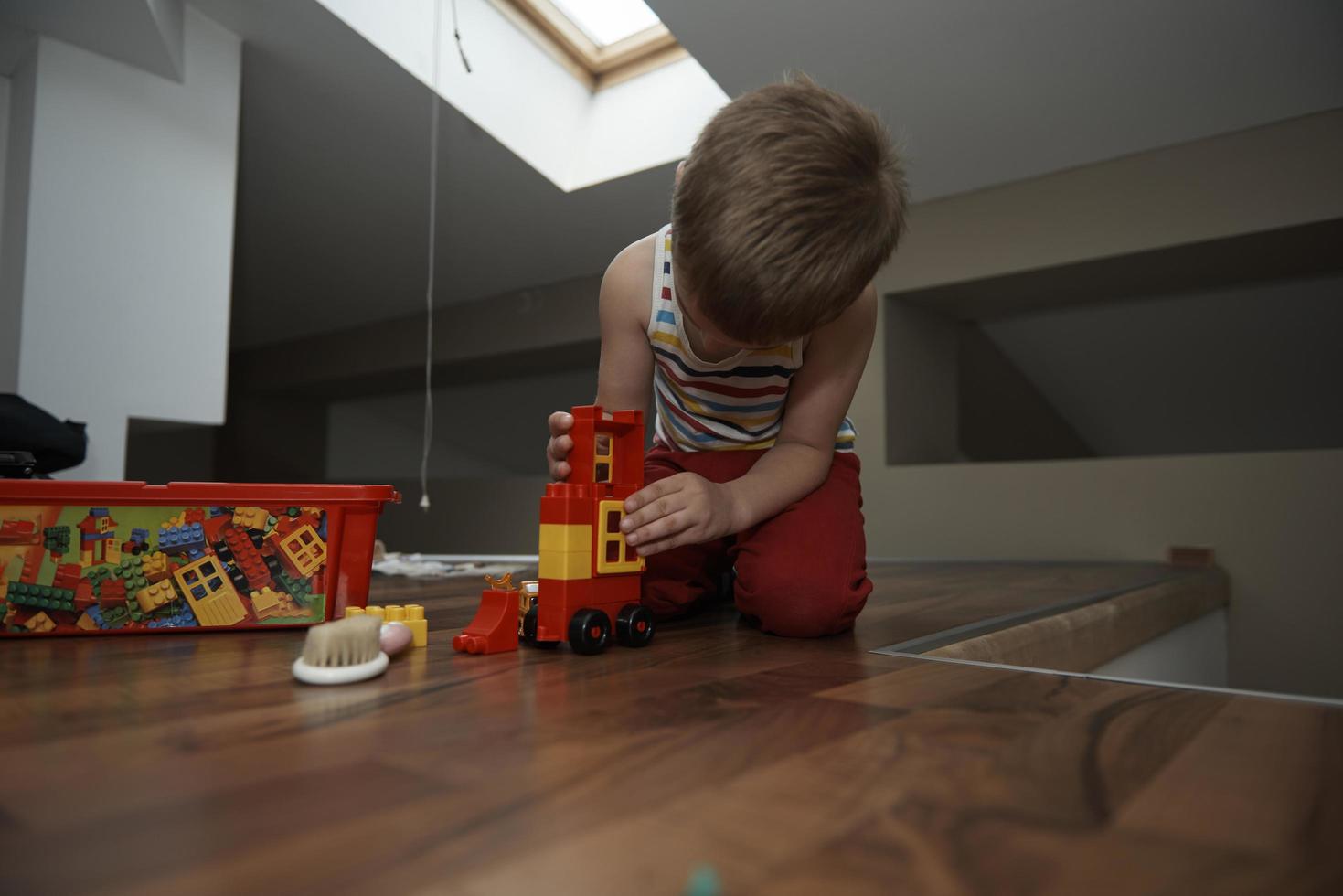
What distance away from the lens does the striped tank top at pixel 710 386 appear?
3.20 ft

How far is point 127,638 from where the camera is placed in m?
0.82

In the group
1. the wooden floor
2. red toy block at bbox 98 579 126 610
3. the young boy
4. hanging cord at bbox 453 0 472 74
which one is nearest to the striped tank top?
the young boy

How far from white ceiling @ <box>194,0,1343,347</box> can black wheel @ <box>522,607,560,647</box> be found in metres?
1.62

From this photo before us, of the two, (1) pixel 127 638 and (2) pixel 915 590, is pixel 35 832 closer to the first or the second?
(1) pixel 127 638

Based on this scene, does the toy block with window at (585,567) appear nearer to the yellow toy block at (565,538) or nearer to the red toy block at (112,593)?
the yellow toy block at (565,538)

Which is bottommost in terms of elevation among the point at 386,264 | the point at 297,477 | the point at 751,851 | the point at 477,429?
the point at 751,851

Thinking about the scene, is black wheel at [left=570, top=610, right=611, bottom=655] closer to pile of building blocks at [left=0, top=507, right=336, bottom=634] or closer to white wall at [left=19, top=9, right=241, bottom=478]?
pile of building blocks at [left=0, top=507, right=336, bottom=634]

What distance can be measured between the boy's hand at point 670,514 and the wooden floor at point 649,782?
5.8 inches

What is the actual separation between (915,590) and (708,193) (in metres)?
1.00

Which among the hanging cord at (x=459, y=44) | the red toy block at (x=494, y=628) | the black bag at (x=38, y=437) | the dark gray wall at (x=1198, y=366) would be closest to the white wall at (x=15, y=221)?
the black bag at (x=38, y=437)

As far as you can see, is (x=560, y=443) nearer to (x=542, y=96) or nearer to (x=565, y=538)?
(x=565, y=538)

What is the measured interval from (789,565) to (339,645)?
49 centimetres

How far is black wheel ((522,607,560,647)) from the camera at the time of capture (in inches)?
32.5

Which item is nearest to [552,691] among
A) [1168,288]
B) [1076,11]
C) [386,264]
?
[1076,11]
